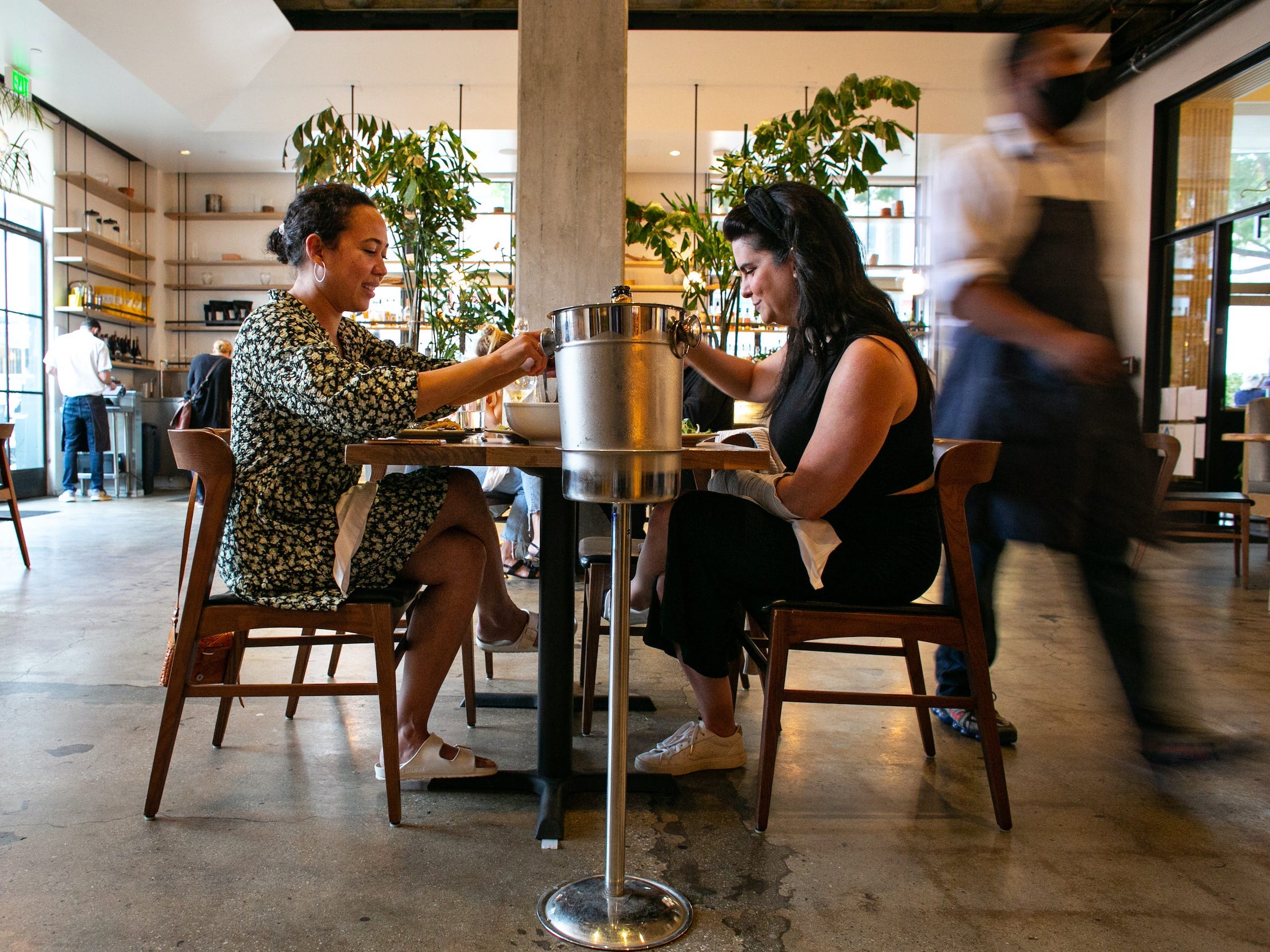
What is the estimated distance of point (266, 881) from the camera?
56.3 inches

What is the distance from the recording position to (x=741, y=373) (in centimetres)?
223

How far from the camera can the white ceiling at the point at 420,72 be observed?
729 cm

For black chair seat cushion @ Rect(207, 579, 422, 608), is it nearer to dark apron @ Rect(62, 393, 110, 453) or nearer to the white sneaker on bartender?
the white sneaker on bartender

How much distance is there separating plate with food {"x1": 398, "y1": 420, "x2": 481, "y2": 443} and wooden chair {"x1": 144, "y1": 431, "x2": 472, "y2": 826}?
0.32m

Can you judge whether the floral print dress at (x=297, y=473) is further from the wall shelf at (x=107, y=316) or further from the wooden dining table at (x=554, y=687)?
the wall shelf at (x=107, y=316)

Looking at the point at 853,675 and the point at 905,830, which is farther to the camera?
the point at 853,675

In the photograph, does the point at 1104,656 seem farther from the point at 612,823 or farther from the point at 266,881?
the point at 266,881

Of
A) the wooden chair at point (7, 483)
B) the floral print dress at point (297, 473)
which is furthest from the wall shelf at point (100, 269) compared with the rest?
the floral print dress at point (297, 473)

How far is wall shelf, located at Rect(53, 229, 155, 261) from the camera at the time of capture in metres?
8.75

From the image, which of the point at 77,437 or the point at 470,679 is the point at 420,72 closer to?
the point at 77,437

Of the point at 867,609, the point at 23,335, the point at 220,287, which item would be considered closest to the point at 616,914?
the point at 867,609

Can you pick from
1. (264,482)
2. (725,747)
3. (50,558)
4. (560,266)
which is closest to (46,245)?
(50,558)

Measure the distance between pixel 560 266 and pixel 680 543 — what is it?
2.45 metres

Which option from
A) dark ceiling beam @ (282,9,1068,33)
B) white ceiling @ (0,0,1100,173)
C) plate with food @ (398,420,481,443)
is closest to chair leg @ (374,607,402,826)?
plate with food @ (398,420,481,443)
